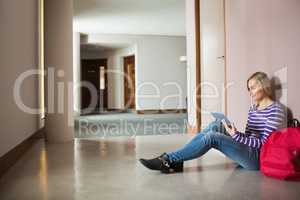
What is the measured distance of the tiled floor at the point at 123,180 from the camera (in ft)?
7.07

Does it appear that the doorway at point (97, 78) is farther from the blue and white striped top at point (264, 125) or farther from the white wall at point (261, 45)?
the blue and white striped top at point (264, 125)

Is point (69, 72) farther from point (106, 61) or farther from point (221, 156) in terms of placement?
point (106, 61)

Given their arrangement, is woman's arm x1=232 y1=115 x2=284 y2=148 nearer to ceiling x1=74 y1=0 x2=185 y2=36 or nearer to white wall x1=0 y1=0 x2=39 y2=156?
white wall x1=0 y1=0 x2=39 y2=156

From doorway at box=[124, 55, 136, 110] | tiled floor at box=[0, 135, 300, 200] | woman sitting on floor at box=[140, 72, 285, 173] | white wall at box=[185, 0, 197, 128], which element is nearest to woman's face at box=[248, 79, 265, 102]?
woman sitting on floor at box=[140, 72, 285, 173]

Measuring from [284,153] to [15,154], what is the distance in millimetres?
2532

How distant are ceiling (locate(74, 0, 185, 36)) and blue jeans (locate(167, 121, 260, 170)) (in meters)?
5.16

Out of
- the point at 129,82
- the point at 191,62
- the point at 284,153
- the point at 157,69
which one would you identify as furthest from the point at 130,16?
the point at 284,153

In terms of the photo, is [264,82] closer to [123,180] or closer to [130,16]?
[123,180]

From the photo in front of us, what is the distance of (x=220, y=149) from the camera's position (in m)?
2.68

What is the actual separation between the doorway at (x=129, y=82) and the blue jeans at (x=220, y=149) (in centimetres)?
986

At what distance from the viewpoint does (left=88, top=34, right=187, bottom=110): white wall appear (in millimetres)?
11398

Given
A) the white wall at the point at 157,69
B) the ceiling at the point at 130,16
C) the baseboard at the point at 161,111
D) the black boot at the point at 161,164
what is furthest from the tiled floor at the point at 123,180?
the white wall at the point at 157,69

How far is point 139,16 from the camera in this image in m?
8.54

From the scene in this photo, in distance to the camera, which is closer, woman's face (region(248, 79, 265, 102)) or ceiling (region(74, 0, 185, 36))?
woman's face (region(248, 79, 265, 102))
